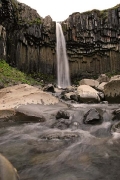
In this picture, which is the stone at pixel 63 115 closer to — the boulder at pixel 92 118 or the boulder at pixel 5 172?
the boulder at pixel 92 118

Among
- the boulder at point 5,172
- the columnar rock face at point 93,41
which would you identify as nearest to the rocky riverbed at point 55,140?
the boulder at point 5,172

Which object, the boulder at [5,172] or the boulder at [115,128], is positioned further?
the boulder at [115,128]

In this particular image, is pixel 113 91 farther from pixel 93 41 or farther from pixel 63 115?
pixel 93 41

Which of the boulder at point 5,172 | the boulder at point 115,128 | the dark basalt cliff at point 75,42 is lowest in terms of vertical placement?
the boulder at point 115,128

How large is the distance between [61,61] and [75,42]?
13.7ft

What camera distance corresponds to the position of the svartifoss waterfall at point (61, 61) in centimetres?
3144

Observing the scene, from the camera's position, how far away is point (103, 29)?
33.1 metres

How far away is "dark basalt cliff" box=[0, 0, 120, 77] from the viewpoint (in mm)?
27750

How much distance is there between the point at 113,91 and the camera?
1119 cm

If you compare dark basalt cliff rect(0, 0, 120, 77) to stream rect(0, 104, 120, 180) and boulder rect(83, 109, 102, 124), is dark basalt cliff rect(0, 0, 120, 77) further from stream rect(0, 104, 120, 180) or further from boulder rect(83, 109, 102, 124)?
stream rect(0, 104, 120, 180)

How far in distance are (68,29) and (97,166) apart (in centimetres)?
3107

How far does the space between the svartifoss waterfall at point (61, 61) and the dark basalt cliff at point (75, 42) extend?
0.76 meters

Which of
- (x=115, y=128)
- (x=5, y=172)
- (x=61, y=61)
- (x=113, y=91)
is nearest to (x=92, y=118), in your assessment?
(x=115, y=128)

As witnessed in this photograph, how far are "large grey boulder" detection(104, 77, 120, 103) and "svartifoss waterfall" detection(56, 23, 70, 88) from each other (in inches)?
Answer: 767
